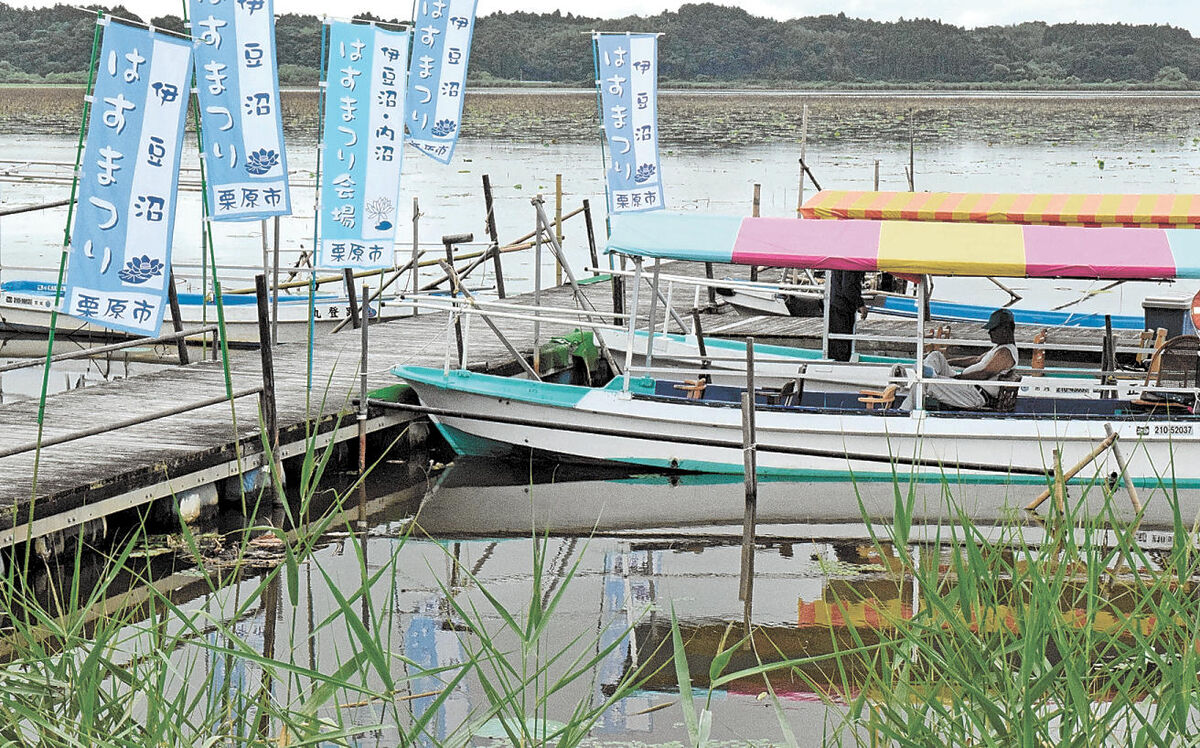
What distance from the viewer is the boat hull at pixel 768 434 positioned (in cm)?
1074

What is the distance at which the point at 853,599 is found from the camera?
8531mm

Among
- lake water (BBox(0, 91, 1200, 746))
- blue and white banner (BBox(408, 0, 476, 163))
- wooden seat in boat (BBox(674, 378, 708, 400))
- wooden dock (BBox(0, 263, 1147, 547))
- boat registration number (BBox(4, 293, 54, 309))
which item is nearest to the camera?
lake water (BBox(0, 91, 1200, 746))

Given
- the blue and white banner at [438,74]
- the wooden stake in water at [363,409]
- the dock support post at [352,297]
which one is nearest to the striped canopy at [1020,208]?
the blue and white banner at [438,74]

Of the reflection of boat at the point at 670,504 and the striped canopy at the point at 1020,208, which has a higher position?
the striped canopy at the point at 1020,208

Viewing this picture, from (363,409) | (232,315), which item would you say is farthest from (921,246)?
(232,315)

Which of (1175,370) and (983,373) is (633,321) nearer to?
(983,373)

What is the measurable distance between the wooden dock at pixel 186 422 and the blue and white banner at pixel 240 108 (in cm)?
135

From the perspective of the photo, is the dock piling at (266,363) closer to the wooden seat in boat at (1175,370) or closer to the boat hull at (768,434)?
the boat hull at (768,434)

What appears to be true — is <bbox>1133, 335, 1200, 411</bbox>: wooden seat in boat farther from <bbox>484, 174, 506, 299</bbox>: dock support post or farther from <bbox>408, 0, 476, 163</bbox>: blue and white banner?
<bbox>408, 0, 476, 163</bbox>: blue and white banner

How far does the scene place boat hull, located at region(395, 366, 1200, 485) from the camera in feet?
35.2

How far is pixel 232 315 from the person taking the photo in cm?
1568

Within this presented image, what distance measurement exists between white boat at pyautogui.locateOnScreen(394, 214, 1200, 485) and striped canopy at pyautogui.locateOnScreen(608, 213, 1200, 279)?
0.01 meters

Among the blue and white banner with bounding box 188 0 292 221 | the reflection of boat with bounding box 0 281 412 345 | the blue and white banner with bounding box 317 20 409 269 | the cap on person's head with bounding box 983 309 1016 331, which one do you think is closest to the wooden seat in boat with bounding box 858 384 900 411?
the cap on person's head with bounding box 983 309 1016 331

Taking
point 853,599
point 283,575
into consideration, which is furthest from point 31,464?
point 853,599
